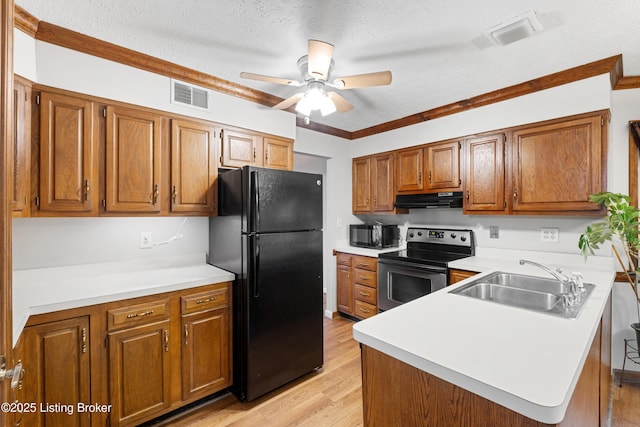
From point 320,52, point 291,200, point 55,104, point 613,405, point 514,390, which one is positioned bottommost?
point 613,405

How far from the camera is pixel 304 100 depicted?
2074 millimetres

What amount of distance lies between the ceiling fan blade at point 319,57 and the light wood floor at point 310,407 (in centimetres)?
223

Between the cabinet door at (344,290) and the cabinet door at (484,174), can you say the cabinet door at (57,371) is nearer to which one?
the cabinet door at (344,290)

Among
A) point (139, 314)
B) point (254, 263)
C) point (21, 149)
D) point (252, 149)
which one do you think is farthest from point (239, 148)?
point (139, 314)

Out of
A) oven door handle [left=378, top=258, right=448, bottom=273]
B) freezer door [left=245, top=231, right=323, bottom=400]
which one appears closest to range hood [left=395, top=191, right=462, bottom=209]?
oven door handle [left=378, top=258, right=448, bottom=273]

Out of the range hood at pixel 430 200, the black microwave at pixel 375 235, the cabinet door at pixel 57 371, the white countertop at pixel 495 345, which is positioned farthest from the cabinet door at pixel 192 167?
the range hood at pixel 430 200

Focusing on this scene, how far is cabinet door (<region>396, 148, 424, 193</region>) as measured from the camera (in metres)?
3.28

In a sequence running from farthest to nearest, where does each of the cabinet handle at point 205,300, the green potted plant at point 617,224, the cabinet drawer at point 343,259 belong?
the cabinet drawer at point 343,259 → the cabinet handle at point 205,300 → the green potted plant at point 617,224

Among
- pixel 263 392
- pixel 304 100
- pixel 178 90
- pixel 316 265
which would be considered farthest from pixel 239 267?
pixel 178 90

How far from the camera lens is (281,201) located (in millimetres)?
2236

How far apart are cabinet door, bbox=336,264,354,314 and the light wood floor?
1119 mm

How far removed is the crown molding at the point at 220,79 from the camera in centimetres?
176

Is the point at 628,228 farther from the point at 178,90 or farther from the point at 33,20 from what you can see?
the point at 33,20

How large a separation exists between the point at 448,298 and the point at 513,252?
1.70 m
